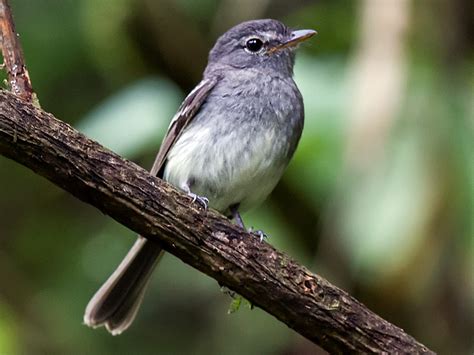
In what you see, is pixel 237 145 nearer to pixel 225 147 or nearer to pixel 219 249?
pixel 225 147

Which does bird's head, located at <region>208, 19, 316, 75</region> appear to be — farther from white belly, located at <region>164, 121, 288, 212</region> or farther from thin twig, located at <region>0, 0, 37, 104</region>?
thin twig, located at <region>0, 0, 37, 104</region>

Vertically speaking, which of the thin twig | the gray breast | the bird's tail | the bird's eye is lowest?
the bird's tail

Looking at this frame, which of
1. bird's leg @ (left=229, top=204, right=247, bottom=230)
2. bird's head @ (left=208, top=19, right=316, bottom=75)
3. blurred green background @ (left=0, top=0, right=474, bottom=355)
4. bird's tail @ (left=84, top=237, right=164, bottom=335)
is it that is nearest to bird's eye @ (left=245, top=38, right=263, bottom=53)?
bird's head @ (left=208, top=19, right=316, bottom=75)

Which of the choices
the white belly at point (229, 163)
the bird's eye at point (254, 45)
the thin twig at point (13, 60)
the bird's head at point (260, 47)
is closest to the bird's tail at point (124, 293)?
the white belly at point (229, 163)

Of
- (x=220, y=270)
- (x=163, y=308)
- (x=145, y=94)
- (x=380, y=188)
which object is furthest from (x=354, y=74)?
(x=163, y=308)

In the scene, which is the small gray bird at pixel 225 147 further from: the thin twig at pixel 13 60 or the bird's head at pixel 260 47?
the thin twig at pixel 13 60

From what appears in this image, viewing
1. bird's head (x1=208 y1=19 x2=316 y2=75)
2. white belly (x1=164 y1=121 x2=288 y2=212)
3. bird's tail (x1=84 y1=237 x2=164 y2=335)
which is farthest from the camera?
bird's head (x1=208 y1=19 x2=316 y2=75)

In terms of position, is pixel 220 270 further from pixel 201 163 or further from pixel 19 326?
pixel 19 326
